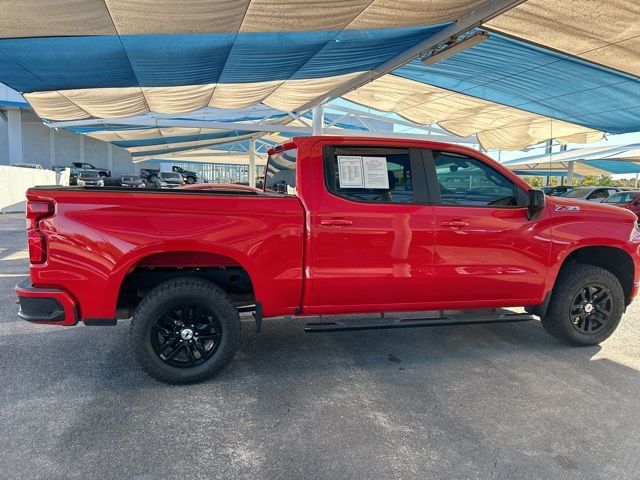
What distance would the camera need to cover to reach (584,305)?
4.39 meters

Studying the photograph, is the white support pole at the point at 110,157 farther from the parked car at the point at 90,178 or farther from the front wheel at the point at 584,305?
the front wheel at the point at 584,305

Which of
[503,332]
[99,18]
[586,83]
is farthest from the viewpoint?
[586,83]

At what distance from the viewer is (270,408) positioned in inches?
125

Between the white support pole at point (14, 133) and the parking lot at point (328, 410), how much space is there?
35.0 metres

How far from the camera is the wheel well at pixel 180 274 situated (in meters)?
3.56

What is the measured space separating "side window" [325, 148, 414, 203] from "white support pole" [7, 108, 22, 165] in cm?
3732

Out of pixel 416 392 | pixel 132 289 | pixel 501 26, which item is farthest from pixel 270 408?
pixel 501 26

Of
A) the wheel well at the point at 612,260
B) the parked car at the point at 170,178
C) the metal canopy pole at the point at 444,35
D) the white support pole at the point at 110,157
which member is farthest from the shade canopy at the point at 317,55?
the white support pole at the point at 110,157

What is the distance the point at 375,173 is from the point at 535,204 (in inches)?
59.8

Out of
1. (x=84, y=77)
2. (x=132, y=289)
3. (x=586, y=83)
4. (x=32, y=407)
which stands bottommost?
(x=32, y=407)

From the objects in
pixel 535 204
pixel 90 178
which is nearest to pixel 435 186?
pixel 535 204

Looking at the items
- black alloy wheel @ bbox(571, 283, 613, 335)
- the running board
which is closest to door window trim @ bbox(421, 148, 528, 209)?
the running board

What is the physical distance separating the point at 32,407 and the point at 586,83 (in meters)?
10.8

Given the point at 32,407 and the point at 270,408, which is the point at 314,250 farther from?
the point at 32,407
